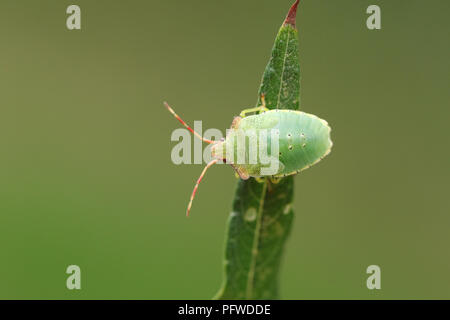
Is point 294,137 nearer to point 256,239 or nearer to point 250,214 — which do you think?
point 250,214

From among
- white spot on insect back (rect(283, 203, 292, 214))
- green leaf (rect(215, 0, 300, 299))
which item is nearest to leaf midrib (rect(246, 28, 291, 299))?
green leaf (rect(215, 0, 300, 299))

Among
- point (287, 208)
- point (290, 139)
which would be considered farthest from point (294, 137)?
point (287, 208)

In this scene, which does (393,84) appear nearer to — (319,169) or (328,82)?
(328,82)

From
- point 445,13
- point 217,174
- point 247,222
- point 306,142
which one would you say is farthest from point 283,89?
point 445,13

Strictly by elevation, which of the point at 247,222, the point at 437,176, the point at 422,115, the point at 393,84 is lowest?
the point at 247,222

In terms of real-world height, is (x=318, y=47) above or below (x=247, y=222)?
above

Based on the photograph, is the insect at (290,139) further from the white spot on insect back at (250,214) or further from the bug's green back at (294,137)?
the white spot on insect back at (250,214)

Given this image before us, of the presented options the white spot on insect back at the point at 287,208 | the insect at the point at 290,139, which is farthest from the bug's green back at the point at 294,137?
the white spot on insect back at the point at 287,208
